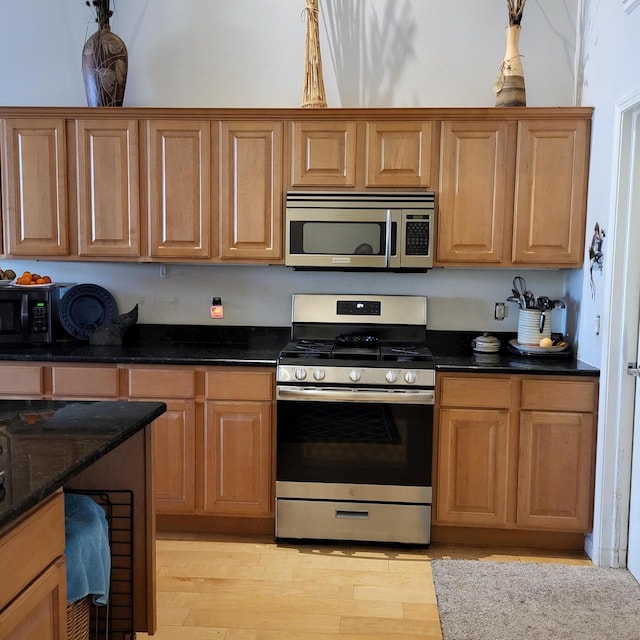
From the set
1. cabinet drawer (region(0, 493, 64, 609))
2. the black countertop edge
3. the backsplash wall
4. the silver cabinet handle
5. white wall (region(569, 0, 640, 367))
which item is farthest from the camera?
the backsplash wall

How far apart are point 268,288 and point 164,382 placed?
88cm

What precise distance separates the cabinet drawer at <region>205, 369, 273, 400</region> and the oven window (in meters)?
0.12

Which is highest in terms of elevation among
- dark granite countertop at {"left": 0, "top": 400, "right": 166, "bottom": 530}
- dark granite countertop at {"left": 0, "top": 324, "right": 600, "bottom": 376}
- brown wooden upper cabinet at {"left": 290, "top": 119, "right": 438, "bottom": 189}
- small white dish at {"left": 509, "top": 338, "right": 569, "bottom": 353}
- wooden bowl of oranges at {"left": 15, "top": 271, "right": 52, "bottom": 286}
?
brown wooden upper cabinet at {"left": 290, "top": 119, "right": 438, "bottom": 189}

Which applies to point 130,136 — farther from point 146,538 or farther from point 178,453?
point 146,538

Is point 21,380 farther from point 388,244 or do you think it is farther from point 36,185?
point 388,244

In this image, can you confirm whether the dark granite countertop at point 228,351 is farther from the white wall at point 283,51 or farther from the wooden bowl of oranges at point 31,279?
the white wall at point 283,51

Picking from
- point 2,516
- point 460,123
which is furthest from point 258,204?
point 2,516

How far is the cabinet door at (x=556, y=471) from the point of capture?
300 centimetres

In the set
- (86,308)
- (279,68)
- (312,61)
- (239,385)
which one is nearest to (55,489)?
(239,385)

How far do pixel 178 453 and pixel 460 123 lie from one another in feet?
7.15

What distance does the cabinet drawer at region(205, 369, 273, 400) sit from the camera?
10.2 ft

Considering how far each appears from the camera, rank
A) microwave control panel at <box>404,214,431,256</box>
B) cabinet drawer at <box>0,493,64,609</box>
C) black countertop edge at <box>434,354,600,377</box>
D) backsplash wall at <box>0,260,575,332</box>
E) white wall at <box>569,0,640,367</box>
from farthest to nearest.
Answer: backsplash wall at <box>0,260,575,332</box> < microwave control panel at <box>404,214,431,256</box> < black countertop edge at <box>434,354,600,377</box> < white wall at <box>569,0,640,367</box> < cabinet drawer at <box>0,493,64,609</box>

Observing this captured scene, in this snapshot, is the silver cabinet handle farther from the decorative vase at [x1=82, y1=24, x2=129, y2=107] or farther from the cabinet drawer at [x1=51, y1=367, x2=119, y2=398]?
the decorative vase at [x1=82, y1=24, x2=129, y2=107]

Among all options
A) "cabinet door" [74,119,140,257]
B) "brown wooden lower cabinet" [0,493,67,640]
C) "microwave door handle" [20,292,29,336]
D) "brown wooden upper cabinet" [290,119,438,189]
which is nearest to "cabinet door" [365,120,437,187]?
"brown wooden upper cabinet" [290,119,438,189]
